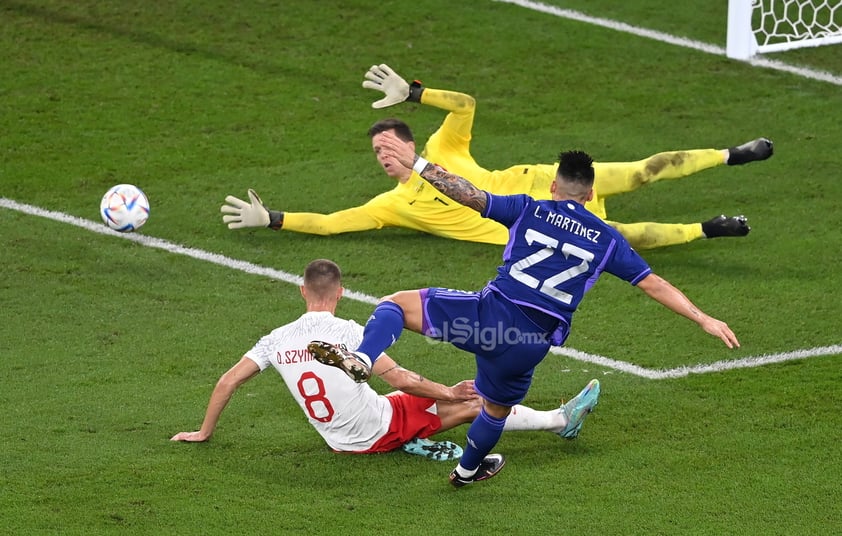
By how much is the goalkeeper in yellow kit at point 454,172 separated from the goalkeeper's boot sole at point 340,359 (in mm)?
3976

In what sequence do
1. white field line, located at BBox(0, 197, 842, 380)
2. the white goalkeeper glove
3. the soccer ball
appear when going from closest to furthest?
white field line, located at BBox(0, 197, 842, 380), the soccer ball, the white goalkeeper glove

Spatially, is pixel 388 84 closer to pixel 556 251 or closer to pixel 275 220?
pixel 275 220

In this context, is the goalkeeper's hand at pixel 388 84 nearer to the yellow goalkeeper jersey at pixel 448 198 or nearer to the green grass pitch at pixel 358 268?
the yellow goalkeeper jersey at pixel 448 198

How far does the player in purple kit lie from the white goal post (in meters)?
7.00

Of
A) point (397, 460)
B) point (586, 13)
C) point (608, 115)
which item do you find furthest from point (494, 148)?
point (397, 460)

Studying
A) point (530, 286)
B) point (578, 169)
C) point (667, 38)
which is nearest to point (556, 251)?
point (530, 286)

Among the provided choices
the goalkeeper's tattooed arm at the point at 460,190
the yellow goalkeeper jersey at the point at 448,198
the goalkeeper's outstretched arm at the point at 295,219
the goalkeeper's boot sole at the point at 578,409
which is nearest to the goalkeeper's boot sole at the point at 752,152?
the yellow goalkeeper jersey at the point at 448,198

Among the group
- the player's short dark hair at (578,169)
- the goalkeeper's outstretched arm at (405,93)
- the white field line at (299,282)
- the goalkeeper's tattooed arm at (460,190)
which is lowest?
the white field line at (299,282)

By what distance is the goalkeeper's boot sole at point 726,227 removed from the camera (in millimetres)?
9727

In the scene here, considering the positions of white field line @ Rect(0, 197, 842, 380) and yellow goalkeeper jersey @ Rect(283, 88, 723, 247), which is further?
yellow goalkeeper jersey @ Rect(283, 88, 723, 247)

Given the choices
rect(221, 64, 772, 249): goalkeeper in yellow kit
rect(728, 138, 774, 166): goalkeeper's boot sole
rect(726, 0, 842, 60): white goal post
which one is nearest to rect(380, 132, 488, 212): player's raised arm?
rect(221, 64, 772, 249): goalkeeper in yellow kit

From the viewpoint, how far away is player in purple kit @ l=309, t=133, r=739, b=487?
675 centimetres

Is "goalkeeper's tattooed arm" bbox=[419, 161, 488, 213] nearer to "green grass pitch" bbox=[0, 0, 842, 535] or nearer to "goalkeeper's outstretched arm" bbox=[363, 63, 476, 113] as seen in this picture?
"green grass pitch" bbox=[0, 0, 842, 535]

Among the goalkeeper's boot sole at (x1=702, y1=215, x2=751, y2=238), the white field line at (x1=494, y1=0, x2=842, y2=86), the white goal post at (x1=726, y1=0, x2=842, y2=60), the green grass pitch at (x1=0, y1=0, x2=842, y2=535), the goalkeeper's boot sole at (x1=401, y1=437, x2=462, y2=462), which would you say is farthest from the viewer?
the white field line at (x1=494, y1=0, x2=842, y2=86)
